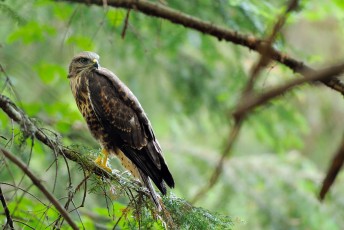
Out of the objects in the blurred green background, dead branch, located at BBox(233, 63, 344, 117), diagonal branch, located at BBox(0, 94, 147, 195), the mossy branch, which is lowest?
the blurred green background

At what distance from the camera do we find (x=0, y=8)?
3.92 metres

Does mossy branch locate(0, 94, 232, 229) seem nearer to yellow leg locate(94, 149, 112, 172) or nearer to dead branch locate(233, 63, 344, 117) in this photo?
yellow leg locate(94, 149, 112, 172)

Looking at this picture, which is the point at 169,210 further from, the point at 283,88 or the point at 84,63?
the point at 283,88

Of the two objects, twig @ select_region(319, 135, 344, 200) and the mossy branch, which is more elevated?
twig @ select_region(319, 135, 344, 200)

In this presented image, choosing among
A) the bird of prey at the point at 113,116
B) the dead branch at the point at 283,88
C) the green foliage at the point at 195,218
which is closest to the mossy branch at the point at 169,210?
the green foliage at the point at 195,218

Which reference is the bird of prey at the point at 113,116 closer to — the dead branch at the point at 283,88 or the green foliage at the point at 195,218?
the green foliage at the point at 195,218

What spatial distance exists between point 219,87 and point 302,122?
3.51ft

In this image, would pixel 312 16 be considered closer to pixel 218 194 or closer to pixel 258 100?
pixel 218 194

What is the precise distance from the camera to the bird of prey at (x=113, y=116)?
174 inches

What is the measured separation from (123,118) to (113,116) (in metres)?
0.08

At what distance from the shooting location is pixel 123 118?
4.63 meters

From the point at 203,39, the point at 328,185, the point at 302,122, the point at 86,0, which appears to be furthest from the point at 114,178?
the point at 302,122

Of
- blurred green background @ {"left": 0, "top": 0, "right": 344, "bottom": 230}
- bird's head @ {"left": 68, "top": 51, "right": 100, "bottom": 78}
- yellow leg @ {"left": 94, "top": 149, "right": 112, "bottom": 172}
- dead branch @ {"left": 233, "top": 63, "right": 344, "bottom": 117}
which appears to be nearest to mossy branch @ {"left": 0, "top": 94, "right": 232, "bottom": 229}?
yellow leg @ {"left": 94, "top": 149, "right": 112, "bottom": 172}

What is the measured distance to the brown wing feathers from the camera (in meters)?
4.41
